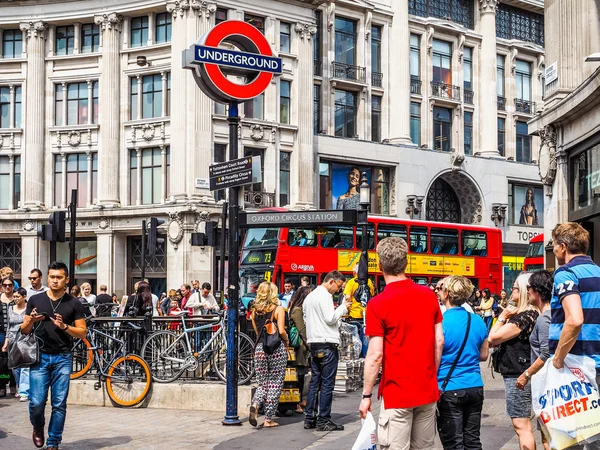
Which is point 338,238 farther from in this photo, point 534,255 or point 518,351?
point 518,351

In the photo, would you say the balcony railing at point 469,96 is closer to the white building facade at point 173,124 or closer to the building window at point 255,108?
the white building facade at point 173,124

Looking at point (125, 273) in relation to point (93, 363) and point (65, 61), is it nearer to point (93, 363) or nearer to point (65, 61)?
point (65, 61)

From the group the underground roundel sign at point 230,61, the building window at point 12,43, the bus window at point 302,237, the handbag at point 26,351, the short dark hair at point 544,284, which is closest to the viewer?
the short dark hair at point 544,284

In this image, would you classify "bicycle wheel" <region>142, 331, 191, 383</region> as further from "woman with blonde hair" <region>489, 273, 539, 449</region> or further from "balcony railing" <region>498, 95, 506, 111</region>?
"balcony railing" <region>498, 95, 506, 111</region>

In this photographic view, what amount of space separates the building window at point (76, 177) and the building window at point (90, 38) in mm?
4838

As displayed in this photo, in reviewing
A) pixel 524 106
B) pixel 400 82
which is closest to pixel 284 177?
pixel 400 82

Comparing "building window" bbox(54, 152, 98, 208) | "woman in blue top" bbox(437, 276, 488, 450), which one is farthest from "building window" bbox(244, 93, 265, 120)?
"woman in blue top" bbox(437, 276, 488, 450)

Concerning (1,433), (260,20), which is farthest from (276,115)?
(1,433)

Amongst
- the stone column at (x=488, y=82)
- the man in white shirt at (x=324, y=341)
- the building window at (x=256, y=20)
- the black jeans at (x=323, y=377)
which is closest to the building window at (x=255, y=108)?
the building window at (x=256, y=20)

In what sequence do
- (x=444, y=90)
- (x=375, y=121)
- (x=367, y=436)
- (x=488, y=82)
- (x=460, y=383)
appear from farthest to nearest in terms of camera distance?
(x=488, y=82) < (x=444, y=90) < (x=375, y=121) < (x=460, y=383) < (x=367, y=436)

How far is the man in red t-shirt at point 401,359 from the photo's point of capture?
584 centimetres

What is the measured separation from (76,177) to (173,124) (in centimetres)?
564

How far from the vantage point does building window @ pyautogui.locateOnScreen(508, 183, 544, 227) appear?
51188 mm

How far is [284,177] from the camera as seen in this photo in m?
41.2
